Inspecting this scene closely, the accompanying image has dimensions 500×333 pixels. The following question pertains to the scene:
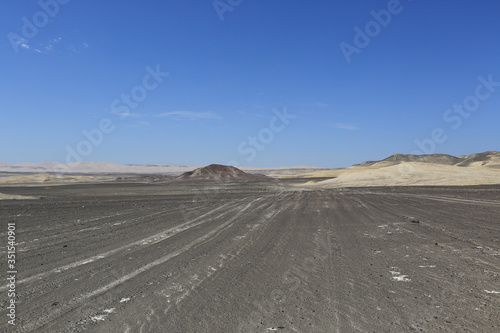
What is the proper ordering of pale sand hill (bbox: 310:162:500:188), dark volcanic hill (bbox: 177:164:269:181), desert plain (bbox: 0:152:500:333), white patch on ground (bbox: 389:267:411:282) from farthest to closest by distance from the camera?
1. dark volcanic hill (bbox: 177:164:269:181)
2. pale sand hill (bbox: 310:162:500:188)
3. white patch on ground (bbox: 389:267:411:282)
4. desert plain (bbox: 0:152:500:333)

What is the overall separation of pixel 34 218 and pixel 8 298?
10596mm

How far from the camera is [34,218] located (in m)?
13.6

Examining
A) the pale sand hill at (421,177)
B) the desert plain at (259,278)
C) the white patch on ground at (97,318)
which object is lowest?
the white patch on ground at (97,318)

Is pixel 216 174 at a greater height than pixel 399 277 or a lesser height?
greater

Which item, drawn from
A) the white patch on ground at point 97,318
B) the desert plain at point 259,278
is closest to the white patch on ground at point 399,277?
the desert plain at point 259,278

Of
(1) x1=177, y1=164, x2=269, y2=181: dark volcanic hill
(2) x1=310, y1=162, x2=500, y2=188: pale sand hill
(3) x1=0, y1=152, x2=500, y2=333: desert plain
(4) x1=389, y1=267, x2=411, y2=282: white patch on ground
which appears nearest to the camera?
(3) x1=0, y1=152, x2=500, y2=333: desert plain

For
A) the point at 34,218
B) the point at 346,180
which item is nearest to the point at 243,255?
the point at 34,218

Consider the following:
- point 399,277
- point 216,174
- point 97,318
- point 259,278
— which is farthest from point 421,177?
point 216,174

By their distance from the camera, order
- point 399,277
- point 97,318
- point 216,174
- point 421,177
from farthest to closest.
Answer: point 216,174 → point 421,177 → point 399,277 → point 97,318

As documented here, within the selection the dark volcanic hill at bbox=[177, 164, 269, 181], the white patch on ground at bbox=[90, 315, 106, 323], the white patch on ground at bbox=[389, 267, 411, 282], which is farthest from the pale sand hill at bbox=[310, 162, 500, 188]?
the white patch on ground at bbox=[90, 315, 106, 323]

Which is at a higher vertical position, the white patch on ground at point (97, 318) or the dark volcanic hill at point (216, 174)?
the dark volcanic hill at point (216, 174)

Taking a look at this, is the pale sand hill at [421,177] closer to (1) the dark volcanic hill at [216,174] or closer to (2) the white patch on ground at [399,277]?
(2) the white patch on ground at [399,277]

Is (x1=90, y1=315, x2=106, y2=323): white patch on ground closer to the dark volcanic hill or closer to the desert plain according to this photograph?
the desert plain

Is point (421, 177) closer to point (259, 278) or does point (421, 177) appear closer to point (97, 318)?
point (259, 278)
